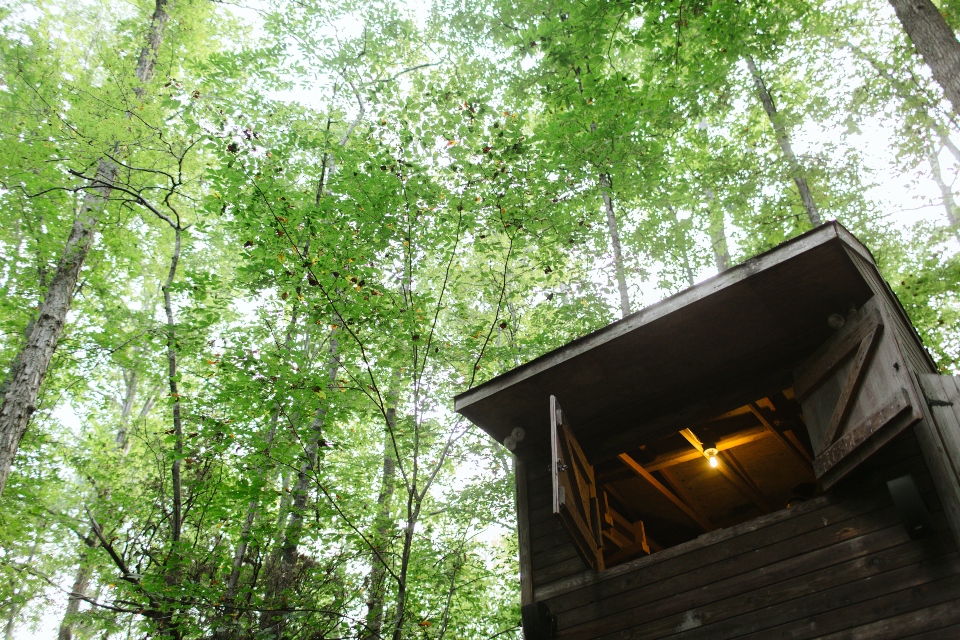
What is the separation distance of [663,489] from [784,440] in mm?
1525

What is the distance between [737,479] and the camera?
7.48 meters

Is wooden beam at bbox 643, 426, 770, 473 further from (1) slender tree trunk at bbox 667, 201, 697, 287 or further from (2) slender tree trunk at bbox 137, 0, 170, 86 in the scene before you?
(2) slender tree trunk at bbox 137, 0, 170, 86

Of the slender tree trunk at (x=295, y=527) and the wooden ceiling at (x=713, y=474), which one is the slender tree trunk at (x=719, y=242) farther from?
the slender tree trunk at (x=295, y=527)

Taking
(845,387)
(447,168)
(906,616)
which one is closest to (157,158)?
(447,168)

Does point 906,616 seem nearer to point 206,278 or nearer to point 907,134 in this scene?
point 206,278

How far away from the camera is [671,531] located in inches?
336

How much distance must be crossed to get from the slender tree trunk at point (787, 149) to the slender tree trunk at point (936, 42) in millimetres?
3119

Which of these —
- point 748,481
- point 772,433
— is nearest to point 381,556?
point 748,481

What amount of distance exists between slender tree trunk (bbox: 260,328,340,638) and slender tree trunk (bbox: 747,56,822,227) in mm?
8851

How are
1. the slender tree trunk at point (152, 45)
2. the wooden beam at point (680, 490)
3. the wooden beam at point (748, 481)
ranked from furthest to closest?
the slender tree trunk at point (152, 45)
the wooden beam at point (680, 490)
the wooden beam at point (748, 481)

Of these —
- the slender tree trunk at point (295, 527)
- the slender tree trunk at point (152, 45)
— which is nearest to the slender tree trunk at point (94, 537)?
the slender tree trunk at point (295, 527)

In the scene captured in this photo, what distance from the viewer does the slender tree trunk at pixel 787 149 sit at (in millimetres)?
10449

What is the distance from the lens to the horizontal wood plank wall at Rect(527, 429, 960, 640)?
11.6 feet

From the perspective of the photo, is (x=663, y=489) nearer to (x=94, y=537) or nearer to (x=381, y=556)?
(x=381, y=556)
